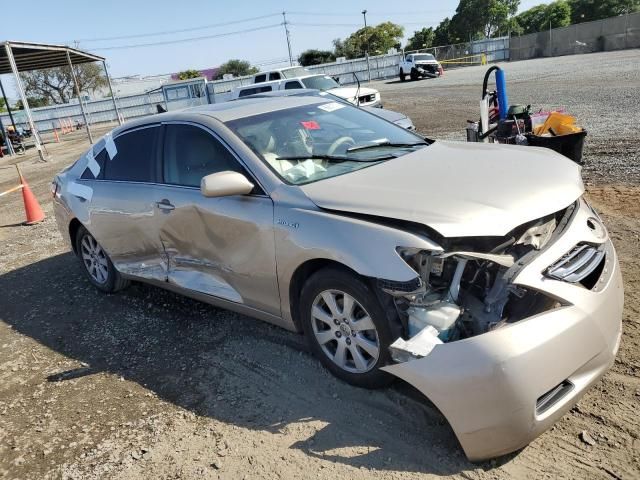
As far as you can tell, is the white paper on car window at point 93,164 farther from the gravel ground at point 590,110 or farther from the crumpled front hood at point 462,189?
the gravel ground at point 590,110

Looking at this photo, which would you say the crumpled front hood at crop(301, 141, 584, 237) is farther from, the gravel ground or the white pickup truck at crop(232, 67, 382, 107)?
A: the white pickup truck at crop(232, 67, 382, 107)

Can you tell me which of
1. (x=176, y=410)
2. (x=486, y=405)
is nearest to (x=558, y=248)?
(x=486, y=405)

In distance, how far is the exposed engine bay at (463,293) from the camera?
8.42 feet

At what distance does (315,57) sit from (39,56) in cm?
5094

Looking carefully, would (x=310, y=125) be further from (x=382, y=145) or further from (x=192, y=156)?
(x=192, y=156)

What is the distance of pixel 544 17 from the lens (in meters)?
80.5

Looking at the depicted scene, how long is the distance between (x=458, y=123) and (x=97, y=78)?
65.3 m

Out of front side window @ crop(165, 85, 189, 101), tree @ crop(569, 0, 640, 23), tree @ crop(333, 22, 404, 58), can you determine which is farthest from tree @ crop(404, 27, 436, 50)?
front side window @ crop(165, 85, 189, 101)

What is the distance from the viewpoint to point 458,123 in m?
13.2

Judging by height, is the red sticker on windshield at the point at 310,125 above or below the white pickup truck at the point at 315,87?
above

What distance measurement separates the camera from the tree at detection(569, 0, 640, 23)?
68.7 meters

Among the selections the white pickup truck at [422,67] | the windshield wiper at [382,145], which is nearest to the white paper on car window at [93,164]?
the windshield wiper at [382,145]

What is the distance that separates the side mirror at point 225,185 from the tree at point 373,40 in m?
73.9

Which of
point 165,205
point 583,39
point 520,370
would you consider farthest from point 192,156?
point 583,39
